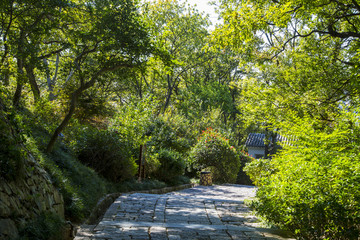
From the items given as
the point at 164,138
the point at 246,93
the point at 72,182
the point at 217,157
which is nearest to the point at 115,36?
the point at 72,182

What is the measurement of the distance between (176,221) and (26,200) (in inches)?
104

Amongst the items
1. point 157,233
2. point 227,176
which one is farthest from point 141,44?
point 227,176

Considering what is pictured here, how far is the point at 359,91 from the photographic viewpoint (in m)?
8.54

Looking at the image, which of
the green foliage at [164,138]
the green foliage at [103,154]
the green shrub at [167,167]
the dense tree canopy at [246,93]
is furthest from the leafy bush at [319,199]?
the green foliage at [164,138]

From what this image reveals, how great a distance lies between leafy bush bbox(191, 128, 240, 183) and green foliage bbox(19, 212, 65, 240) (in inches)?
510

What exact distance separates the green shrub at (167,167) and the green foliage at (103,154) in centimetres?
353

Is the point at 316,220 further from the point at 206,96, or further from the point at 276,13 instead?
the point at 206,96

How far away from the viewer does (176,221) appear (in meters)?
5.60

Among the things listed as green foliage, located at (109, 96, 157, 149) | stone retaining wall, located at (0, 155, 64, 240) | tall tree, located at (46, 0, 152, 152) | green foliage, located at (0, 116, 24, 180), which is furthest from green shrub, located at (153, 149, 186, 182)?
green foliage, located at (0, 116, 24, 180)

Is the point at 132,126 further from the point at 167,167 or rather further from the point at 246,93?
the point at 246,93

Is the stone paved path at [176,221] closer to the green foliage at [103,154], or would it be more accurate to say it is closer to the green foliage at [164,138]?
the green foliage at [103,154]

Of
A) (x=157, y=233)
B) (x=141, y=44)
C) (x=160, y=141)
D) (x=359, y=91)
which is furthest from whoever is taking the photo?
(x=160, y=141)

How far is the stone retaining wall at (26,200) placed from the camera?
3.29 m

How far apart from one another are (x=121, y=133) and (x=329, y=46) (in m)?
8.95
